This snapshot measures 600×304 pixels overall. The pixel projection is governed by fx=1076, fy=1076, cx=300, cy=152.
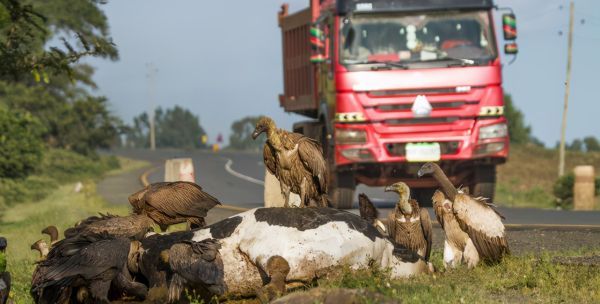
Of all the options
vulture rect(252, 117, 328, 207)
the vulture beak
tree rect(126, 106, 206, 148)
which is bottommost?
tree rect(126, 106, 206, 148)

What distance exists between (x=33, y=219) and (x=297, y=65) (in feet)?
24.6

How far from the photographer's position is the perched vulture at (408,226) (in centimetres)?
1175

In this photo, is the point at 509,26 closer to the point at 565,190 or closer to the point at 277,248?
the point at 565,190

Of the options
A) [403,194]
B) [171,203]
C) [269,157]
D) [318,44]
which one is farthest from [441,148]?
[269,157]

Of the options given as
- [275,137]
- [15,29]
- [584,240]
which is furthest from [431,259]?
Result: [15,29]

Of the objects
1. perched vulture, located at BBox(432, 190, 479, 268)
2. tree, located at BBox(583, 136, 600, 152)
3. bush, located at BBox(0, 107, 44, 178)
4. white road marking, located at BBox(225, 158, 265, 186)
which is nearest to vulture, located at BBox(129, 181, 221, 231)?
perched vulture, located at BBox(432, 190, 479, 268)

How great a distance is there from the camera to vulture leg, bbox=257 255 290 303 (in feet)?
30.3

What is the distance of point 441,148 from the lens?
72.7 feet

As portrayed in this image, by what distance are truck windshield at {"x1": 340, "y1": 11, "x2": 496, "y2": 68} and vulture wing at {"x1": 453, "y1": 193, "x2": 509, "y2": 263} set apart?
1018 centimetres

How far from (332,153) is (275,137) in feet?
39.0

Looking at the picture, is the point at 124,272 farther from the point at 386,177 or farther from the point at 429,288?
the point at 386,177

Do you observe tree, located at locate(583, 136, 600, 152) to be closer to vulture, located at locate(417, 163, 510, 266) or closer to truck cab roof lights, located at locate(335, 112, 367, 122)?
truck cab roof lights, located at locate(335, 112, 367, 122)

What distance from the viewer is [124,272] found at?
32.2 ft

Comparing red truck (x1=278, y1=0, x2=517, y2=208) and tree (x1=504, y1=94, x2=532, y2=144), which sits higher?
red truck (x1=278, y1=0, x2=517, y2=208)
